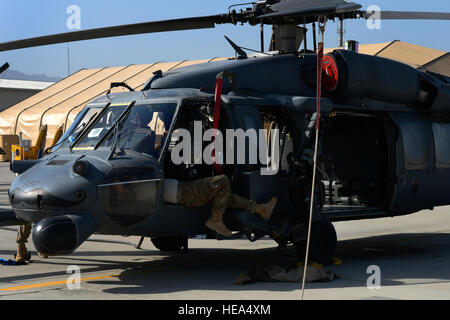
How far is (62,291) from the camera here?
7.54 m

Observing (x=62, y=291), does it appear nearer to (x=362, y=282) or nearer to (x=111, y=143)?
(x=111, y=143)

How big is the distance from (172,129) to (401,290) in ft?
10.6

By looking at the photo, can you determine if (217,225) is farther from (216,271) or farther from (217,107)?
(217,107)

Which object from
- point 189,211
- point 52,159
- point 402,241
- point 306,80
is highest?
point 306,80

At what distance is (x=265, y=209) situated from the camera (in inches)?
337

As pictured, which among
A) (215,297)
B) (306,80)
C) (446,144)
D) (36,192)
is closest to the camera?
(215,297)

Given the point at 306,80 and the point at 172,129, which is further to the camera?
the point at 306,80

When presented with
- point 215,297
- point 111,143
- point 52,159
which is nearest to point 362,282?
point 215,297

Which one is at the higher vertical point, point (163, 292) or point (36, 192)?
point (36, 192)

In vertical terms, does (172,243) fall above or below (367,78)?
below

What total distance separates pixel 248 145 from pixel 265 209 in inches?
33.3

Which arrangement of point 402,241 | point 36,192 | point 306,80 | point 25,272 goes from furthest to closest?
1. point 402,241
2. point 306,80
3. point 25,272
4. point 36,192

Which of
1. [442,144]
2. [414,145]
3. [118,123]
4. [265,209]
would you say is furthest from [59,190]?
[442,144]

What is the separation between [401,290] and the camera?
25.0 ft
